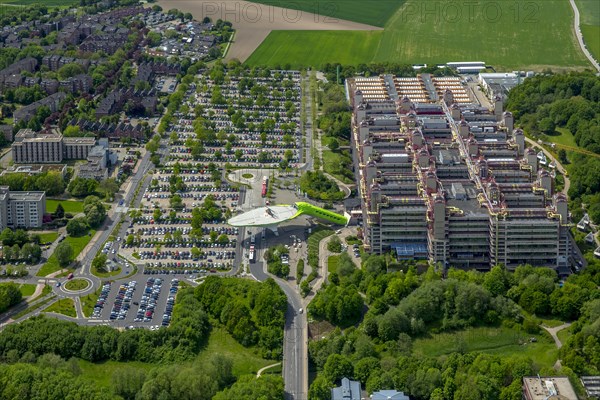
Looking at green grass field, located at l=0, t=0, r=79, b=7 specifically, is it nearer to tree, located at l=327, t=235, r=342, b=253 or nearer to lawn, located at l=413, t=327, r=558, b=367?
tree, located at l=327, t=235, r=342, b=253

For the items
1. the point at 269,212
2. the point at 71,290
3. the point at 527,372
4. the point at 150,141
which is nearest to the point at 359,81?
the point at 150,141

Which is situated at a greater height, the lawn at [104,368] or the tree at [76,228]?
the lawn at [104,368]

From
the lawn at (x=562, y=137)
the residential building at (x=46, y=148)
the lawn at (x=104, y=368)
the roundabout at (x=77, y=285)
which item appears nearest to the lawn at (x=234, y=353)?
the lawn at (x=104, y=368)

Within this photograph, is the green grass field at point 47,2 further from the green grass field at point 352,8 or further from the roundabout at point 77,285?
the roundabout at point 77,285

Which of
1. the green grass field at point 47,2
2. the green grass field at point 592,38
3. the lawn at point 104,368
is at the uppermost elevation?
the lawn at point 104,368

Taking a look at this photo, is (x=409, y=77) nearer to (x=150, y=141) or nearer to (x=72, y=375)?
(x=150, y=141)

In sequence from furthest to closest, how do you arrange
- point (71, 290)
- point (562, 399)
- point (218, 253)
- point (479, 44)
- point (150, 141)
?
point (479, 44), point (150, 141), point (218, 253), point (71, 290), point (562, 399)

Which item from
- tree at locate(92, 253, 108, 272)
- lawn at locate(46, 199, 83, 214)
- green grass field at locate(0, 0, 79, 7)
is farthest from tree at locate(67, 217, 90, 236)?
green grass field at locate(0, 0, 79, 7)
